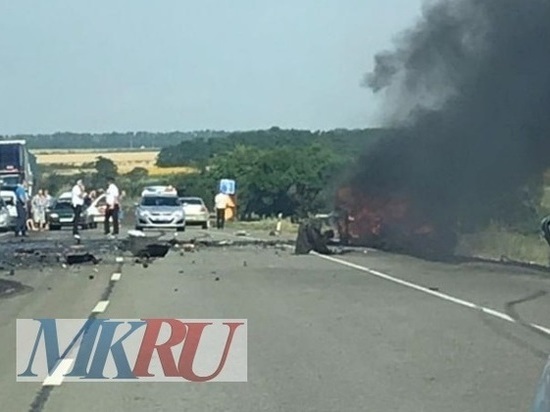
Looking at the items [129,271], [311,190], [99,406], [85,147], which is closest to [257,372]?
[99,406]

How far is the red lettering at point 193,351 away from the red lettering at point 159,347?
68mm

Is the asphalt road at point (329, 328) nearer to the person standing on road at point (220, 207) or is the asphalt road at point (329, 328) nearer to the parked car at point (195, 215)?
the person standing on road at point (220, 207)

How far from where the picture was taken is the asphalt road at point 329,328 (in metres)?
9.72

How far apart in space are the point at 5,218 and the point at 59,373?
128ft

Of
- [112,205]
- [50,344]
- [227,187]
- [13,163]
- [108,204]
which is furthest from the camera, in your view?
[227,187]

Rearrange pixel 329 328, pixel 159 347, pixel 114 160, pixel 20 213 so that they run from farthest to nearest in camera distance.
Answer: pixel 114 160 → pixel 20 213 → pixel 329 328 → pixel 159 347

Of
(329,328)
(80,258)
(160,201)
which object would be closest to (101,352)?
(329,328)

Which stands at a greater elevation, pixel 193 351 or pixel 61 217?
pixel 193 351

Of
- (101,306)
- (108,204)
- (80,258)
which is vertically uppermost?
(101,306)

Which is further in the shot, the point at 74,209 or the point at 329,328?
the point at 74,209

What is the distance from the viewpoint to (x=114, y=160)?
137625 mm

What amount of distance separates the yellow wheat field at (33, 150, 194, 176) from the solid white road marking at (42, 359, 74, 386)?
9841 cm

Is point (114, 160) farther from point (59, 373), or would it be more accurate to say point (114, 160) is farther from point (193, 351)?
point (59, 373)

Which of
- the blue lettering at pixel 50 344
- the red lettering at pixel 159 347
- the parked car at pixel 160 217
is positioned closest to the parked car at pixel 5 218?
the parked car at pixel 160 217
